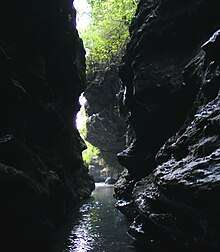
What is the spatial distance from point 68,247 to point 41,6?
18.5 m

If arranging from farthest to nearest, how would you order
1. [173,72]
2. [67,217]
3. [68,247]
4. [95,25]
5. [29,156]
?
1. [95,25]
2. [67,217]
3. [173,72]
4. [68,247]
5. [29,156]

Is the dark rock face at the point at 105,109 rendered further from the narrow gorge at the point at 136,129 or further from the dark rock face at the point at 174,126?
the dark rock face at the point at 174,126

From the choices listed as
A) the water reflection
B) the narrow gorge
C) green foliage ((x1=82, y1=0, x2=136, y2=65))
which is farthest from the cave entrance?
the water reflection

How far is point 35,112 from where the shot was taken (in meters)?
25.4

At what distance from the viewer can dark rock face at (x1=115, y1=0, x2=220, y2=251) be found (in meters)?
14.1

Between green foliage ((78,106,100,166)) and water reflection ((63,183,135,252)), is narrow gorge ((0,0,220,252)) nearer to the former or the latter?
water reflection ((63,183,135,252))

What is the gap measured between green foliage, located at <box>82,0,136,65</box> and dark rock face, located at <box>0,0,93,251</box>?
19.5m

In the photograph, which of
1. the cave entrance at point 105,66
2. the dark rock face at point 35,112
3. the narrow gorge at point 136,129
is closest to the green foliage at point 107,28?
the cave entrance at point 105,66

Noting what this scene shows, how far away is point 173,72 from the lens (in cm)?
2675

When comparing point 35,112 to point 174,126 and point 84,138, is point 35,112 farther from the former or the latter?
point 84,138

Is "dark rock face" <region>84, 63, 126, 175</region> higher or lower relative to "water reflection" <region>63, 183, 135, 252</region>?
higher

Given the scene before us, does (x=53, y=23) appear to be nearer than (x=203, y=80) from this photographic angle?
No

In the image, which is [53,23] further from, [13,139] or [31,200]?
[31,200]

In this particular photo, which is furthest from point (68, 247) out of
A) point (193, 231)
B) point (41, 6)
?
point (41, 6)
